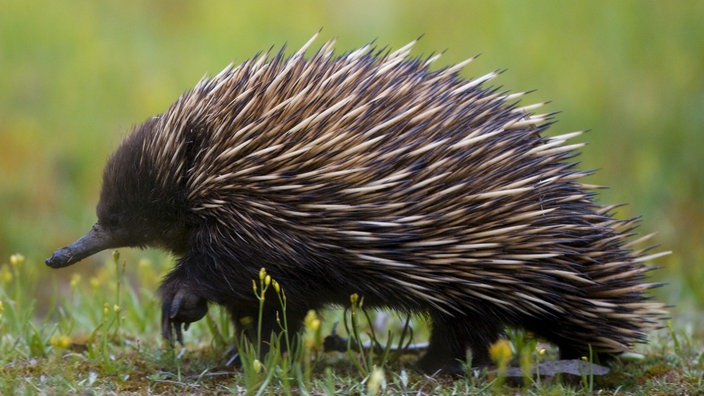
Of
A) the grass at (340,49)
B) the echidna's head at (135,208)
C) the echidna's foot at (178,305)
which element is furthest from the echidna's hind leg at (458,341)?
the grass at (340,49)

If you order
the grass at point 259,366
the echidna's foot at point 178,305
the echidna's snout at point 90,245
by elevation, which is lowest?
the grass at point 259,366

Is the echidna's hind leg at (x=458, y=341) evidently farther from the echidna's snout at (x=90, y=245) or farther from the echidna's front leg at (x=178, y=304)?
the echidna's snout at (x=90, y=245)

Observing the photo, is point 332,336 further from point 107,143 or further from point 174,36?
point 174,36

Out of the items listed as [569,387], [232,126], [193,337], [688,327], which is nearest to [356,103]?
[232,126]

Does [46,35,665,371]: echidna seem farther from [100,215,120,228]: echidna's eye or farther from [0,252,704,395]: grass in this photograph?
[0,252,704,395]: grass

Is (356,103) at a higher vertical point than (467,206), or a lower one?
higher

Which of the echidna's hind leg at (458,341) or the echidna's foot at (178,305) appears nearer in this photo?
the echidna's foot at (178,305)

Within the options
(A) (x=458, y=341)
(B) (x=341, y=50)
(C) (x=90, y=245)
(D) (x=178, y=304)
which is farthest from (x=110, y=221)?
(B) (x=341, y=50)
